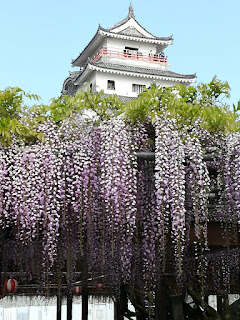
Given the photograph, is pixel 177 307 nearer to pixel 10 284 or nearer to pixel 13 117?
pixel 10 284

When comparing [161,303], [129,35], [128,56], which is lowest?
[161,303]

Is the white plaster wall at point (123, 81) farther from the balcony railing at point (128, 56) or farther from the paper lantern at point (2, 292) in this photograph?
the paper lantern at point (2, 292)

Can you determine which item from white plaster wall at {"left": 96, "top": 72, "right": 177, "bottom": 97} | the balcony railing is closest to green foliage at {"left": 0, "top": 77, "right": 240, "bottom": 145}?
white plaster wall at {"left": 96, "top": 72, "right": 177, "bottom": 97}

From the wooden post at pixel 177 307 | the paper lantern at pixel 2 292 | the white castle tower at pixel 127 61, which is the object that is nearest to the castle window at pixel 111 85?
the white castle tower at pixel 127 61

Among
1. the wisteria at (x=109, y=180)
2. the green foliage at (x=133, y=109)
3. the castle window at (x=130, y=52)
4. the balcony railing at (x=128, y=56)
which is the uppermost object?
the castle window at (x=130, y=52)

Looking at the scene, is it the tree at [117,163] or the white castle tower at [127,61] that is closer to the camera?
the tree at [117,163]

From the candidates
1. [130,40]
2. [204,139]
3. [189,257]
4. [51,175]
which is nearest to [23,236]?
[51,175]

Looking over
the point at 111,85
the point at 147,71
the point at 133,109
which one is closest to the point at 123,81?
the point at 111,85

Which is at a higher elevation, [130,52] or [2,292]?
[130,52]

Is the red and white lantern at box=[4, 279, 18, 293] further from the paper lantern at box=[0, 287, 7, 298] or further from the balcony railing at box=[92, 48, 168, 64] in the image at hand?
the balcony railing at box=[92, 48, 168, 64]

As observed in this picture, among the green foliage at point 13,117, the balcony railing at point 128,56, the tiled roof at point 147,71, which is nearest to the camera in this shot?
the green foliage at point 13,117

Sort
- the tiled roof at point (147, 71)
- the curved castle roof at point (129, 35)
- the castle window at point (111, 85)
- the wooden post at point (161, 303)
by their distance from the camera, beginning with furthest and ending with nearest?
1. the curved castle roof at point (129, 35)
2. the castle window at point (111, 85)
3. the tiled roof at point (147, 71)
4. the wooden post at point (161, 303)

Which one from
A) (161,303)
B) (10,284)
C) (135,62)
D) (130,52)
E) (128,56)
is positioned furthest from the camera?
(130,52)

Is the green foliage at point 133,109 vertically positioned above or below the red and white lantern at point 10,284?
above
